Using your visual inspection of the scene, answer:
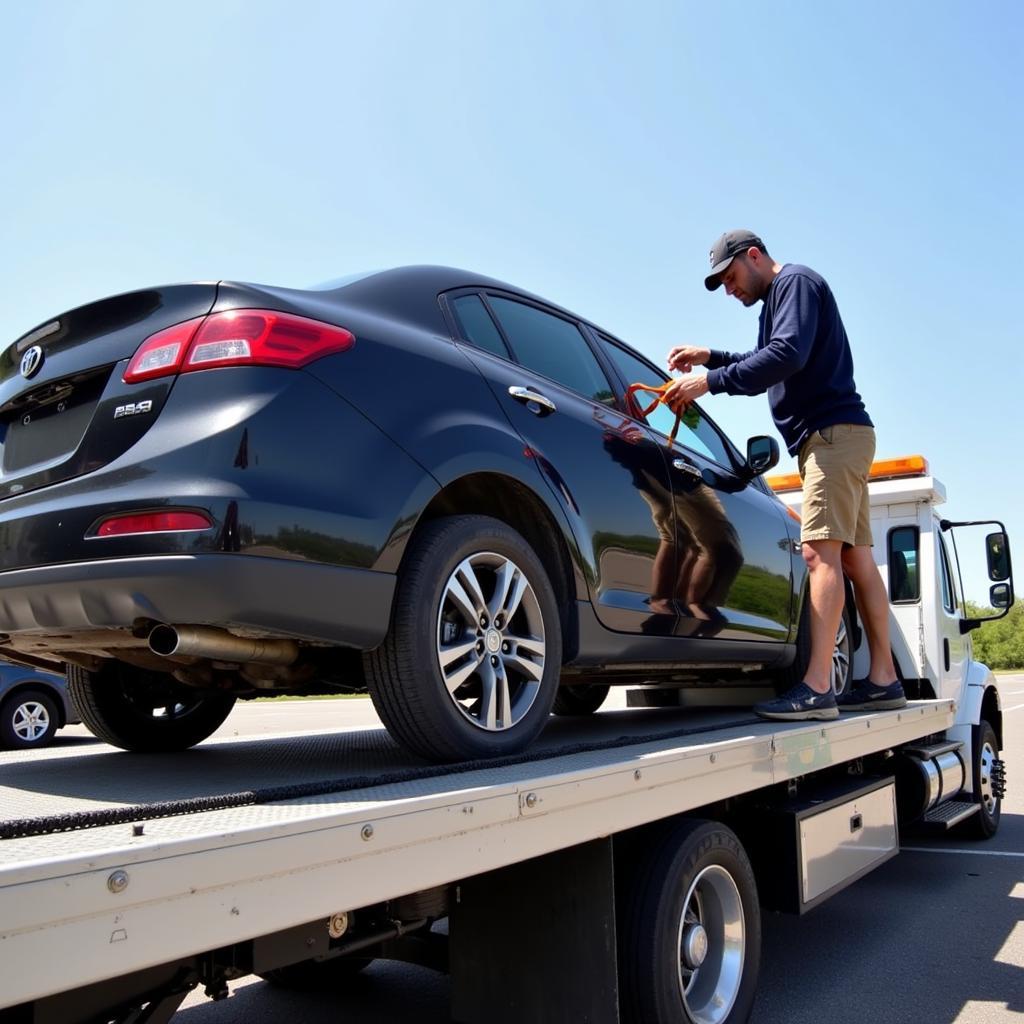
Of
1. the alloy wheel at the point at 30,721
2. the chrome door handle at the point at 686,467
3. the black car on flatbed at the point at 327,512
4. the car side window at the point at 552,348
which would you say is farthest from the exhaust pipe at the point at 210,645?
the alloy wheel at the point at 30,721

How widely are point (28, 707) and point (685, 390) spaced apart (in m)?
9.04

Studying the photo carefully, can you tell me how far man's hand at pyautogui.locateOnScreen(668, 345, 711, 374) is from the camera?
14.1ft

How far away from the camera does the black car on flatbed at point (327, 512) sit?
212cm

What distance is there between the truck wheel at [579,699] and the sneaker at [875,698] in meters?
1.29

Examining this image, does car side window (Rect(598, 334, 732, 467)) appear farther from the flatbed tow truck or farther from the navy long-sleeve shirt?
the flatbed tow truck

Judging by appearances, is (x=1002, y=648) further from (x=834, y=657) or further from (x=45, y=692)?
(x=834, y=657)

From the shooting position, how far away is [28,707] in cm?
1039

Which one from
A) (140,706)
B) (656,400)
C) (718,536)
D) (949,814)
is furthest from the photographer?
(949,814)

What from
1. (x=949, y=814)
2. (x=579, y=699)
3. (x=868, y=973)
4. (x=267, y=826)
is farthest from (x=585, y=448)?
(x=949, y=814)

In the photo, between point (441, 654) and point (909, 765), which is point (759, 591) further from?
point (441, 654)

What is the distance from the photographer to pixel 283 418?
218 centimetres

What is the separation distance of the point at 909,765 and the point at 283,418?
4073mm

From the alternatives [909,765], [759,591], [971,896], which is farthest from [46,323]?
[971,896]

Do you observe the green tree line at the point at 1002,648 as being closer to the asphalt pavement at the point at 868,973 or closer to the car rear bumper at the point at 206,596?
the asphalt pavement at the point at 868,973
